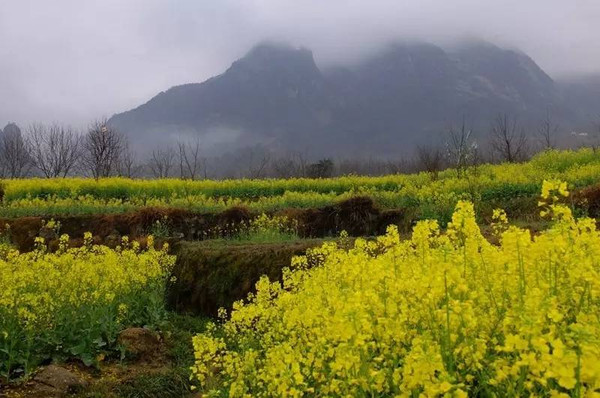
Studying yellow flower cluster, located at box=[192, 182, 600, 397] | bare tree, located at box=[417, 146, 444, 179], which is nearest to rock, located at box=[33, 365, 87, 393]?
yellow flower cluster, located at box=[192, 182, 600, 397]

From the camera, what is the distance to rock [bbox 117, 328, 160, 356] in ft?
26.2

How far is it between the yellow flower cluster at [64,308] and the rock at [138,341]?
0.16m

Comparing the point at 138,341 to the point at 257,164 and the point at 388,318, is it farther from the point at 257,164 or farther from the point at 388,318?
the point at 257,164

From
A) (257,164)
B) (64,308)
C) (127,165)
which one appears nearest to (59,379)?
(64,308)

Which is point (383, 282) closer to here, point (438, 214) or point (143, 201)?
point (438, 214)

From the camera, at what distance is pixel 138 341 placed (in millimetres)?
8234

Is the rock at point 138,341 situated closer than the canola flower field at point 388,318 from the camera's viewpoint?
No

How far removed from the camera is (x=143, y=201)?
22906 mm

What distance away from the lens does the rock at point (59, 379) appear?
6.53 m

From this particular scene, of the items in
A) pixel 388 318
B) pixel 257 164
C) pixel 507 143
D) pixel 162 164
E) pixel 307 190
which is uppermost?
pixel 257 164

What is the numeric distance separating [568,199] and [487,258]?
9285mm

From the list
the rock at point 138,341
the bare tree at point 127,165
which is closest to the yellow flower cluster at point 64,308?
the rock at point 138,341

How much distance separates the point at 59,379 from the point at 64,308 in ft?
4.55

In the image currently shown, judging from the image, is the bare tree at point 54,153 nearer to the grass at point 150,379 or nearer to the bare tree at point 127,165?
the bare tree at point 127,165
